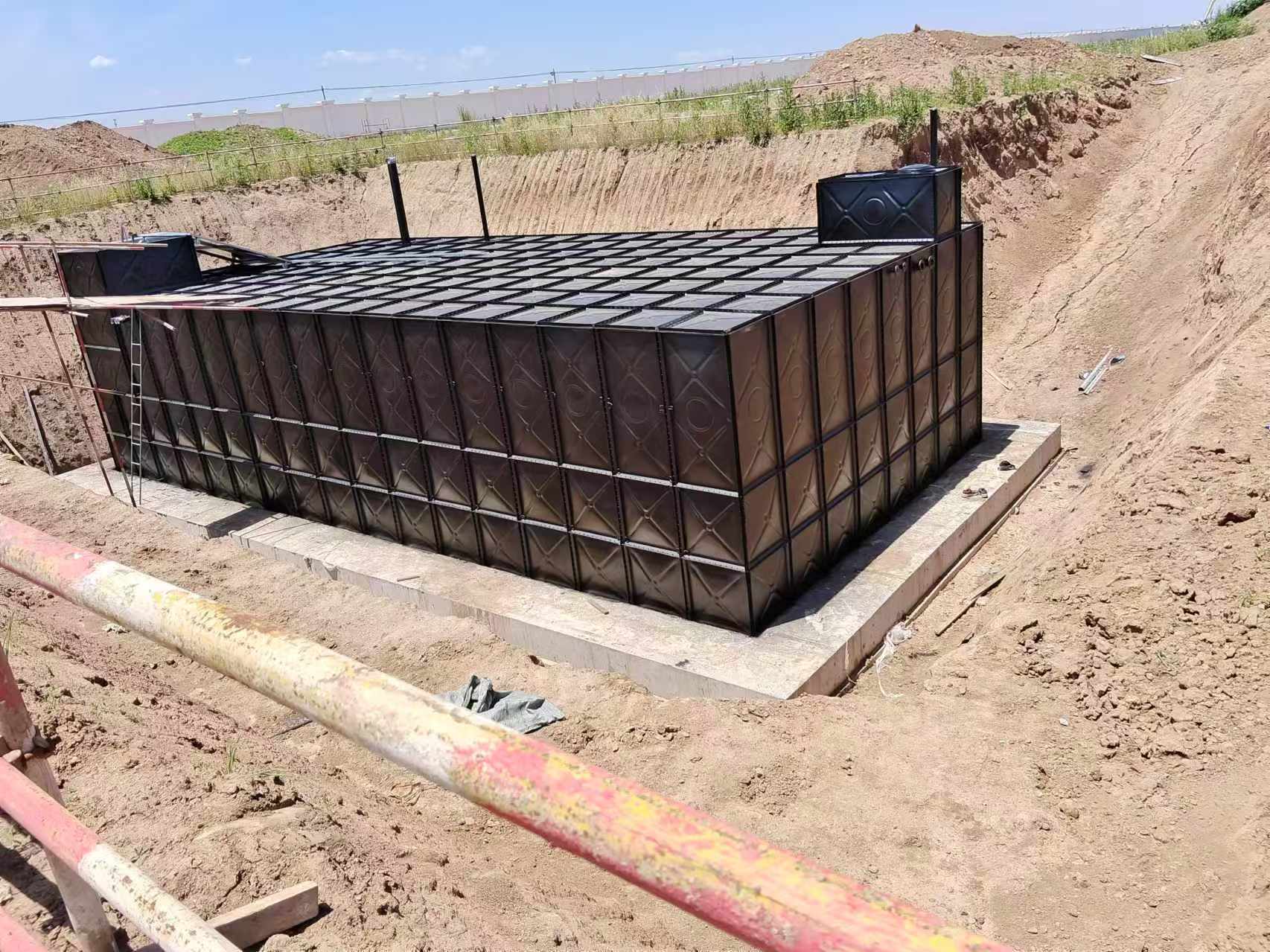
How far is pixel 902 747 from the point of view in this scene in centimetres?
918

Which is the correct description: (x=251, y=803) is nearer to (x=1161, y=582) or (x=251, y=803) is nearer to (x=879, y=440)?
(x=1161, y=582)

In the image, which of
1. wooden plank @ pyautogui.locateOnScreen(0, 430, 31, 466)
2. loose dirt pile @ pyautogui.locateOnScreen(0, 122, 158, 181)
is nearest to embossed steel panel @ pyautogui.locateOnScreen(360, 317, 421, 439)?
wooden plank @ pyautogui.locateOnScreen(0, 430, 31, 466)

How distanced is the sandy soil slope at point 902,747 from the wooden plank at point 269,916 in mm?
113

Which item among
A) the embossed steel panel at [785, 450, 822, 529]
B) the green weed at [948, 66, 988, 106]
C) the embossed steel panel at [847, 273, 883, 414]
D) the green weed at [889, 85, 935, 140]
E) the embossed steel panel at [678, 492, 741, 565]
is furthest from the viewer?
the green weed at [948, 66, 988, 106]

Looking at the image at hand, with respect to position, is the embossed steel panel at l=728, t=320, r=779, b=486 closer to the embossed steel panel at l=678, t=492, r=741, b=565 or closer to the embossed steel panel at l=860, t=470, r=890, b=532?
the embossed steel panel at l=678, t=492, r=741, b=565

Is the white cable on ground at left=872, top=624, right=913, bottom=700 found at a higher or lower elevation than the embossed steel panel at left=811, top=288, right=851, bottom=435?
lower

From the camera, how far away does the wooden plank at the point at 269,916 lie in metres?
4.01

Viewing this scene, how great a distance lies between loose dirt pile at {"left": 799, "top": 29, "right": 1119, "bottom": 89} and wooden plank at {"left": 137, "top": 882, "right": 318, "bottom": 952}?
2913cm

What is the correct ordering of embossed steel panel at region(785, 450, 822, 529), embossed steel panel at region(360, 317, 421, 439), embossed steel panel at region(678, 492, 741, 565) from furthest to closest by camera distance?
1. embossed steel panel at region(360, 317, 421, 439)
2. embossed steel panel at region(785, 450, 822, 529)
3. embossed steel panel at region(678, 492, 741, 565)

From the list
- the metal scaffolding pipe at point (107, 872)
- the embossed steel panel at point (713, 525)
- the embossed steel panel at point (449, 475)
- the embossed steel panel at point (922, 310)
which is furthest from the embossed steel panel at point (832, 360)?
the metal scaffolding pipe at point (107, 872)

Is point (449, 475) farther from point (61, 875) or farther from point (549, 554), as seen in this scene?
point (61, 875)

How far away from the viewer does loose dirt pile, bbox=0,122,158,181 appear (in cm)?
4353

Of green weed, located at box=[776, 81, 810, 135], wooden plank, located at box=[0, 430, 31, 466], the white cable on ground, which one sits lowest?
the white cable on ground

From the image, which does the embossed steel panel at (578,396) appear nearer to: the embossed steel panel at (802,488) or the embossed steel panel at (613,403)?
the embossed steel panel at (613,403)
